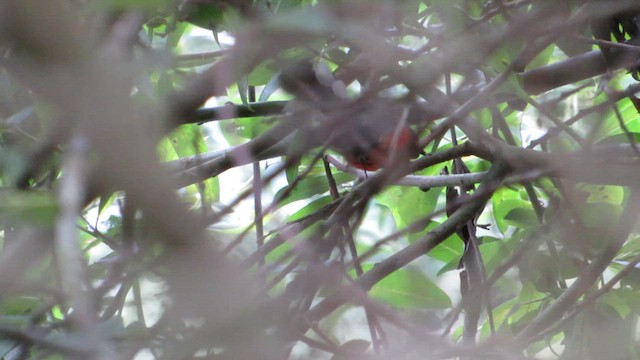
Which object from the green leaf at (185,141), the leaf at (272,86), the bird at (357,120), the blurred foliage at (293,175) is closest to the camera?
the blurred foliage at (293,175)

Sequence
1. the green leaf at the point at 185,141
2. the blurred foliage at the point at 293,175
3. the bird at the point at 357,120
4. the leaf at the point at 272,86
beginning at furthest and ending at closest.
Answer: the green leaf at the point at 185,141 → the leaf at the point at 272,86 → the bird at the point at 357,120 → the blurred foliage at the point at 293,175

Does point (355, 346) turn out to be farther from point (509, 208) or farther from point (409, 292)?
point (509, 208)

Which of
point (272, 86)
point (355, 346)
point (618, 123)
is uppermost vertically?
point (272, 86)

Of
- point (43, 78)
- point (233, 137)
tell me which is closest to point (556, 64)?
point (233, 137)

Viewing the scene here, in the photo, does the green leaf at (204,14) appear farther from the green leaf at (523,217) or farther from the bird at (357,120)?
the green leaf at (523,217)

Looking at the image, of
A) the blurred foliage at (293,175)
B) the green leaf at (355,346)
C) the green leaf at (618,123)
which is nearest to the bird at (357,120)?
the blurred foliage at (293,175)

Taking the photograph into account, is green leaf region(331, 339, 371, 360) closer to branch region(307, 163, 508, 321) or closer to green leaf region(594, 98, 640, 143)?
branch region(307, 163, 508, 321)

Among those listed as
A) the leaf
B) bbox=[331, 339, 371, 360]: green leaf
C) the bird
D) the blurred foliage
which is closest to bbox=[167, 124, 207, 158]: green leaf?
the blurred foliage

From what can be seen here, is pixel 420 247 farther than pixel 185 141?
No

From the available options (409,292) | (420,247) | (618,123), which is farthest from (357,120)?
(618,123)

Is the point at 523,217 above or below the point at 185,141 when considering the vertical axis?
below

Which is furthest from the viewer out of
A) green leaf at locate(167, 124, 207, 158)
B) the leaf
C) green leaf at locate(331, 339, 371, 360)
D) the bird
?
green leaf at locate(167, 124, 207, 158)

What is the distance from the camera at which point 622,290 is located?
0.89 meters

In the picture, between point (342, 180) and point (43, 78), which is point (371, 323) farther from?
point (43, 78)
